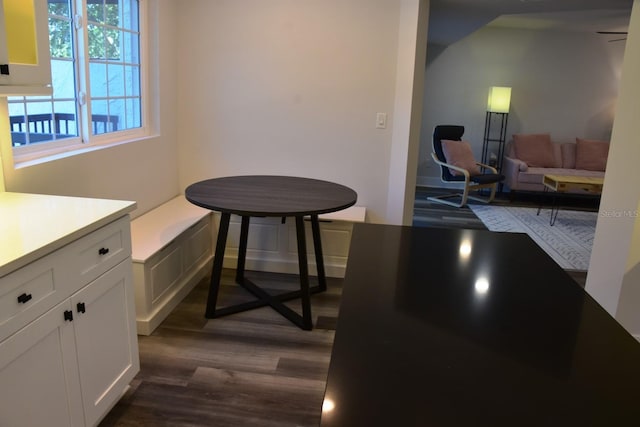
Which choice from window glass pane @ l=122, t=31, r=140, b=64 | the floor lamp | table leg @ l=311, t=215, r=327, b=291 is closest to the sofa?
the floor lamp

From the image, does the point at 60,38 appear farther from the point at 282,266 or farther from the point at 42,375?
the point at 282,266

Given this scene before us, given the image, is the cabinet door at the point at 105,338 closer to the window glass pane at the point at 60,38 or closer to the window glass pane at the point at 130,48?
the window glass pane at the point at 60,38

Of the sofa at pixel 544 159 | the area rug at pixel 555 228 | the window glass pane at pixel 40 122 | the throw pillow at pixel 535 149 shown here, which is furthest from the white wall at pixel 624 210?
the throw pillow at pixel 535 149

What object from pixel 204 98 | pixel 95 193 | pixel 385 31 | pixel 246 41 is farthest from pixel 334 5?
pixel 95 193

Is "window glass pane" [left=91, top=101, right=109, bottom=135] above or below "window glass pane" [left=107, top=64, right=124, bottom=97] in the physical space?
below

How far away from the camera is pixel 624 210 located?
2.77 metres

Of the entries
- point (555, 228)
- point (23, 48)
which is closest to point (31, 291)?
Result: point (23, 48)

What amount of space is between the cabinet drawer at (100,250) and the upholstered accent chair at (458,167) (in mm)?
5092

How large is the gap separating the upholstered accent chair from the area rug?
11.7 inches

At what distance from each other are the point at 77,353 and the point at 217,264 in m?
1.22

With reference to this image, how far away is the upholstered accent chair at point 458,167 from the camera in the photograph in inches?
253

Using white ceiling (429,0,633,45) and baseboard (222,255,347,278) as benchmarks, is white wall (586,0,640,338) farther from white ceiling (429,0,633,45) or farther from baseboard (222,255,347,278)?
baseboard (222,255,347,278)

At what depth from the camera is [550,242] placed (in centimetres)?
495

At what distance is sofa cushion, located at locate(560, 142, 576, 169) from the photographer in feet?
23.6
